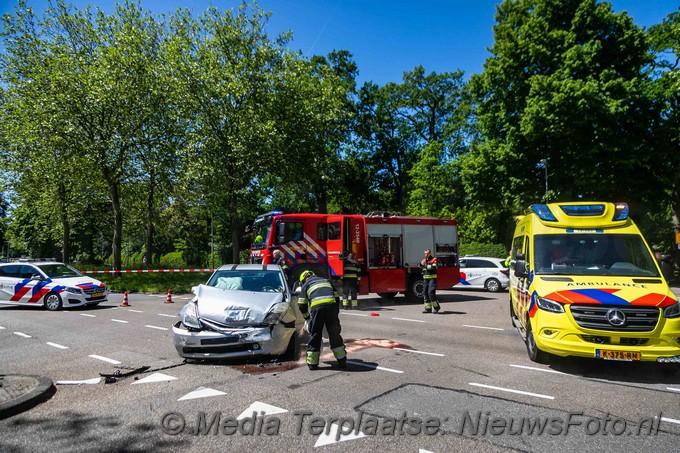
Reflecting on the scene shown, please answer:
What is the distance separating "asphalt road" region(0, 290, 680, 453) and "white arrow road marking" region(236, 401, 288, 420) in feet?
0.03

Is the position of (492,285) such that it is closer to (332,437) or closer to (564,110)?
(564,110)

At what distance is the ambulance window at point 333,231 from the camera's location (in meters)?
16.0

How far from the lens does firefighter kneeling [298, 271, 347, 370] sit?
6859 mm

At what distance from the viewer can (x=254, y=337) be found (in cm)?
693

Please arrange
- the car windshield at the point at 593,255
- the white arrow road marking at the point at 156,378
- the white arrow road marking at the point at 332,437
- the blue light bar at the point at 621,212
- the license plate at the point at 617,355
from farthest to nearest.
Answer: the blue light bar at the point at 621,212, the car windshield at the point at 593,255, the white arrow road marking at the point at 156,378, the license plate at the point at 617,355, the white arrow road marking at the point at 332,437

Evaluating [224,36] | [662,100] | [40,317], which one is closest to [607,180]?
[662,100]

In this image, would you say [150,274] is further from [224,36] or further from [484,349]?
[484,349]

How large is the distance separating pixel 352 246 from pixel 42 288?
31.6 feet

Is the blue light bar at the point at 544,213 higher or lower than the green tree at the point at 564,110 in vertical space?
lower

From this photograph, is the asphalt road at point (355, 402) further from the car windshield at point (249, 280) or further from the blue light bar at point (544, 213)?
the blue light bar at point (544, 213)

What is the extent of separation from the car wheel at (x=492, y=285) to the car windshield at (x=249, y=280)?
14.9m

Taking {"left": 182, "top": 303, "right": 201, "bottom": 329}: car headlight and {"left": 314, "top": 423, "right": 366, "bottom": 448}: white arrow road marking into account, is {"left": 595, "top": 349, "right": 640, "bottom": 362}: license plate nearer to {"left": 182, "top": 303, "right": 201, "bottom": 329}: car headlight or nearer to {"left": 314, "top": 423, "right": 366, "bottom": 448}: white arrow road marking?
{"left": 314, "top": 423, "right": 366, "bottom": 448}: white arrow road marking

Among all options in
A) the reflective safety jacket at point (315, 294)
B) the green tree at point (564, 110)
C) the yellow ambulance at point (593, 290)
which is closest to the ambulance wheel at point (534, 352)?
the yellow ambulance at point (593, 290)

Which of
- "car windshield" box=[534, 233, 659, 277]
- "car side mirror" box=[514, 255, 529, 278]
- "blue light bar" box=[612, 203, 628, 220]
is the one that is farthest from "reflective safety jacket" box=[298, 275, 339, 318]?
"blue light bar" box=[612, 203, 628, 220]
